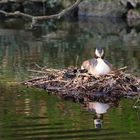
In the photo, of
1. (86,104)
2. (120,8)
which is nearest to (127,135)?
(86,104)

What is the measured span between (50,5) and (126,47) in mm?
20398

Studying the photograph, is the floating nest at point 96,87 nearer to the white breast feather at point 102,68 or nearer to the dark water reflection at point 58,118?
the white breast feather at point 102,68

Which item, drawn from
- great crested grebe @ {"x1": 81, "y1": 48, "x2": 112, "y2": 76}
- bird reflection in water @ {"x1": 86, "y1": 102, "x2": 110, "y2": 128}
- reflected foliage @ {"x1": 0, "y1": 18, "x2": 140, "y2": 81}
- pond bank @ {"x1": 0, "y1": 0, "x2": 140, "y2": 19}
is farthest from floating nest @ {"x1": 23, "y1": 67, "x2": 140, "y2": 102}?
pond bank @ {"x1": 0, "y1": 0, "x2": 140, "y2": 19}

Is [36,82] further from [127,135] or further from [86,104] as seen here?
[127,135]

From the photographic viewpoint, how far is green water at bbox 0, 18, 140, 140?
10.7 meters

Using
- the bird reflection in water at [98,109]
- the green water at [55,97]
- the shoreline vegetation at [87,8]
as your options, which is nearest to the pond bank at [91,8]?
the shoreline vegetation at [87,8]

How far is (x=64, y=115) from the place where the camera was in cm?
1212

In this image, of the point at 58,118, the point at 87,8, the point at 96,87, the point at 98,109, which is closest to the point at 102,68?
the point at 96,87

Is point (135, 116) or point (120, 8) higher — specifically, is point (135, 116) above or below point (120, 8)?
below

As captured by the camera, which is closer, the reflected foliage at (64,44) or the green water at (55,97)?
the green water at (55,97)

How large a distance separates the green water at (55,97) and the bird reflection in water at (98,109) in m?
0.09

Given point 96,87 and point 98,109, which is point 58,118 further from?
point 96,87

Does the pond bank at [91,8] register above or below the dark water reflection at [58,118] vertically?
above

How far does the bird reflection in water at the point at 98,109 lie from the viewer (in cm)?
1178
